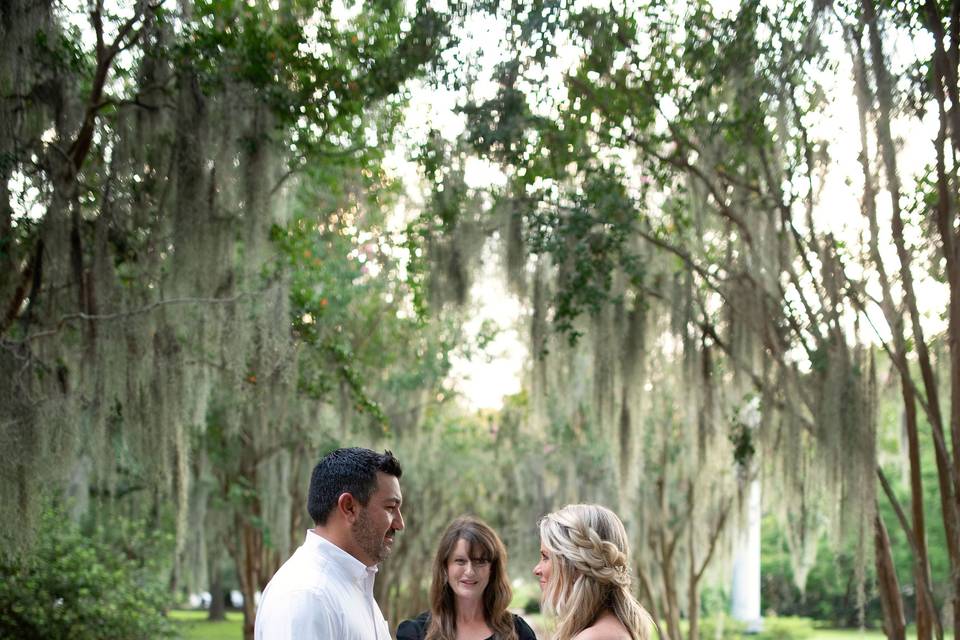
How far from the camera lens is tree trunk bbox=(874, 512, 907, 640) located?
8.29 metres

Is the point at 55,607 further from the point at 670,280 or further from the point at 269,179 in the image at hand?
the point at 670,280

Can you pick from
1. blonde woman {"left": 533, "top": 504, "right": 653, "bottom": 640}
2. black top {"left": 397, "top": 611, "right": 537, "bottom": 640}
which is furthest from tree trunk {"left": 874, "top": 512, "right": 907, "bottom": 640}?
blonde woman {"left": 533, "top": 504, "right": 653, "bottom": 640}

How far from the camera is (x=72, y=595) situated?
855 cm

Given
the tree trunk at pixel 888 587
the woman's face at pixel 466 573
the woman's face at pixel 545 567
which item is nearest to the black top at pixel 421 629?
the woman's face at pixel 466 573

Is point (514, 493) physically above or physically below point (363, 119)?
below

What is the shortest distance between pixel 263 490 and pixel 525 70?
6406 millimetres

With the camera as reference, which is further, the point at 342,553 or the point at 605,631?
the point at 605,631

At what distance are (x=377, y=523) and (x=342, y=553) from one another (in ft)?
0.33

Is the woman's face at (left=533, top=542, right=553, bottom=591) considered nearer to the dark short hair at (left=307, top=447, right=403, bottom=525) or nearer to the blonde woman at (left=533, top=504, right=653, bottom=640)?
the blonde woman at (left=533, top=504, right=653, bottom=640)

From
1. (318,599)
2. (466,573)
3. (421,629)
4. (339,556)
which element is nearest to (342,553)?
(339,556)

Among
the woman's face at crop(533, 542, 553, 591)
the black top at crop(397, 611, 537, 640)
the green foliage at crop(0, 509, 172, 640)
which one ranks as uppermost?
the woman's face at crop(533, 542, 553, 591)

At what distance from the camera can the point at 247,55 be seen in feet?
25.4

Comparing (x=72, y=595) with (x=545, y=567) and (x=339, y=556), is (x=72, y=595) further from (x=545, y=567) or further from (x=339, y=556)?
(x=339, y=556)

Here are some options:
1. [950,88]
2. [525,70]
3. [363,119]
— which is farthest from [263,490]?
[950,88]
